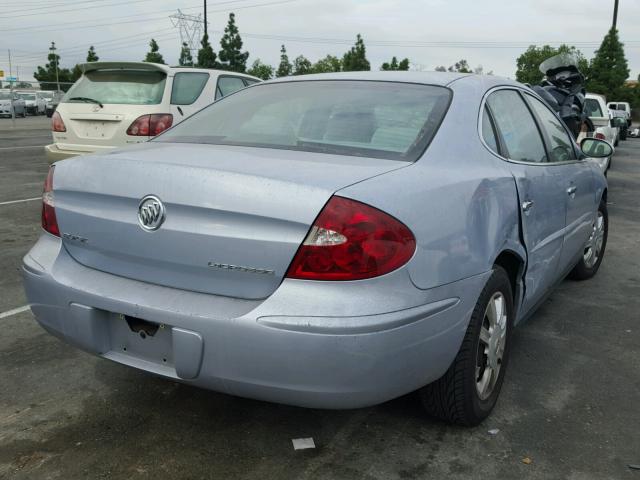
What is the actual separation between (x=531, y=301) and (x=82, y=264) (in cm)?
224

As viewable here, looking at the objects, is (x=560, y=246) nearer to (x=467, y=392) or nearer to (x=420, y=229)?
(x=467, y=392)

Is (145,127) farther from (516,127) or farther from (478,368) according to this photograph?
(478,368)

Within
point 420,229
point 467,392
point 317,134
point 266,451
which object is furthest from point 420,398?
point 317,134

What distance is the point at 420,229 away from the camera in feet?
7.43

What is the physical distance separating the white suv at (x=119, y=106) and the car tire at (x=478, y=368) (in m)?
5.38

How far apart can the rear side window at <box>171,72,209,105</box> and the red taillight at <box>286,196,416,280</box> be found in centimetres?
605

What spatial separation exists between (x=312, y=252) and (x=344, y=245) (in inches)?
4.2

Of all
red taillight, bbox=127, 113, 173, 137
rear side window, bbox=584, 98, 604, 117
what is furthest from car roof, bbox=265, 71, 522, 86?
rear side window, bbox=584, 98, 604, 117

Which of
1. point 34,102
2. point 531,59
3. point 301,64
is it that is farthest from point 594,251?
point 531,59

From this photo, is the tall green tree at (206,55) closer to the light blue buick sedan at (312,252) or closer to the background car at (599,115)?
the background car at (599,115)

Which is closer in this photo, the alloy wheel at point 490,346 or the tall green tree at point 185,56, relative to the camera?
the alloy wheel at point 490,346

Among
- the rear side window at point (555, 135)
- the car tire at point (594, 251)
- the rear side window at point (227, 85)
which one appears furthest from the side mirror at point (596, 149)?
the rear side window at point (227, 85)

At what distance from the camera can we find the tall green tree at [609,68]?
147ft

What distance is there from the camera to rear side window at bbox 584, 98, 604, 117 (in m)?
13.0
